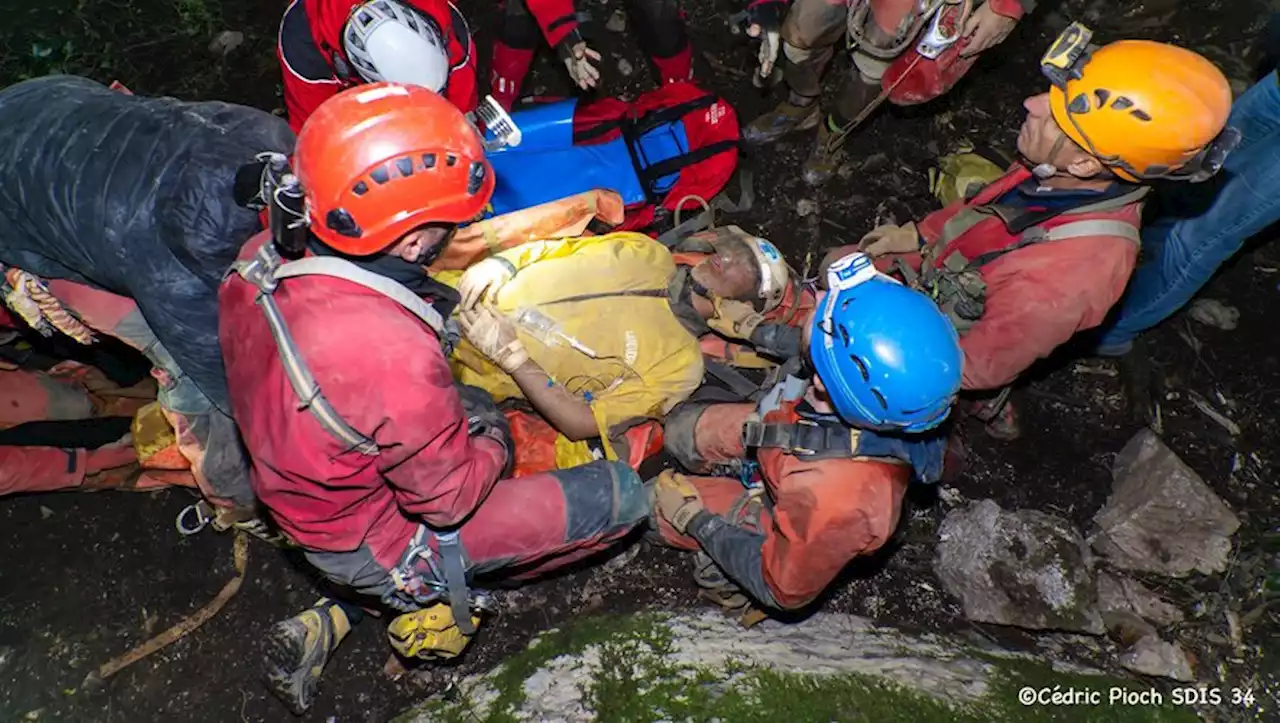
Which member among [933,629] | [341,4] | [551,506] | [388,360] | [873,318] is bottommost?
[933,629]

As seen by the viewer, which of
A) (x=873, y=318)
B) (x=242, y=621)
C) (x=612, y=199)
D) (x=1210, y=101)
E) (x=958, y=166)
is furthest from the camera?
(x=958, y=166)

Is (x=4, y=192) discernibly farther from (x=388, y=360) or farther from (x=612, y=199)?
(x=612, y=199)

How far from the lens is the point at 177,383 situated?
358 centimetres

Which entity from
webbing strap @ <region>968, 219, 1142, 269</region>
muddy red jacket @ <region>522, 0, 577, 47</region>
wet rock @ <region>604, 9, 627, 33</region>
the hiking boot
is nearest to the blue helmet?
webbing strap @ <region>968, 219, 1142, 269</region>

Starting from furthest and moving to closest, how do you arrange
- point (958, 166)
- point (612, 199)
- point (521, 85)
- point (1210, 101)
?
1. point (521, 85)
2. point (958, 166)
3. point (612, 199)
4. point (1210, 101)

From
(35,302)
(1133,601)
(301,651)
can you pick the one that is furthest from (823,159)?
(35,302)

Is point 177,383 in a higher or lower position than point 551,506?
higher

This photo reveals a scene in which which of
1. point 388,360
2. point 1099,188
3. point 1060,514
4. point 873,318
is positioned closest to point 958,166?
point 1099,188

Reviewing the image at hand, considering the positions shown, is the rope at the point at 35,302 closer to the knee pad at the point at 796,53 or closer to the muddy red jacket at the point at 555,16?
the muddy red jacket at the point at 555,16

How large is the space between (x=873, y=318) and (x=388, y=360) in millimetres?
1623

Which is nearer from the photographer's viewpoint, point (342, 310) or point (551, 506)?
point (342, 310)

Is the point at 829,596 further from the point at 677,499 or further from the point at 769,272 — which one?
the point at 769,272

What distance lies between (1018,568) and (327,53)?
13.5ft

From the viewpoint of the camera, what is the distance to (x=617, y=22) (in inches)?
245
